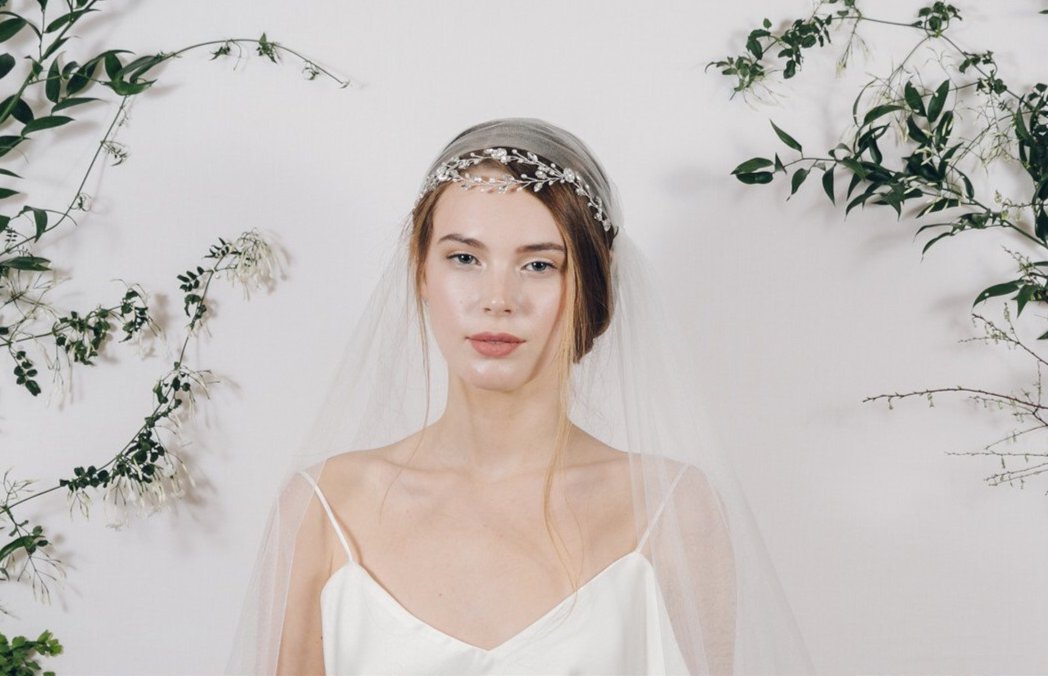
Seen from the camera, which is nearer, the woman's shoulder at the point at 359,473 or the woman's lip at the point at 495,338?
the woman's lip at the point at 495,338

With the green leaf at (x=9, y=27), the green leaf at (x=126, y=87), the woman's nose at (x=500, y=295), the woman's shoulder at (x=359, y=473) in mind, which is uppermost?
the green leaf at (x=9, y=27)

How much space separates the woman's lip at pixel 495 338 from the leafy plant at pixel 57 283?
0.97 m

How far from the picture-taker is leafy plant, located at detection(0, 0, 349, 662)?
8.54 ft

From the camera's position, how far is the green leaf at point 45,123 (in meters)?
2.59

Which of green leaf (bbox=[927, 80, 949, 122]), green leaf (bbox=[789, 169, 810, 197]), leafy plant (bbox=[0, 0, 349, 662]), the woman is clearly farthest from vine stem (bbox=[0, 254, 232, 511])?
green leaf (bbox=[927, 80, 949, 122])

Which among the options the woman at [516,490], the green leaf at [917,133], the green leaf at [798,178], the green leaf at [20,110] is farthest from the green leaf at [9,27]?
the green leaf at [917,133]

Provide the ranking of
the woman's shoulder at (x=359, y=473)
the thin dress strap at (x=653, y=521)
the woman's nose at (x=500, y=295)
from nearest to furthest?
the woman's nose at (x=500, y=295), the thin dress strap at (x=653, y=521), the woman's shoulder at (x=359, y=473)

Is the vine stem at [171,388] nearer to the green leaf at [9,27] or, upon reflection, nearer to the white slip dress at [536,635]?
the green leaf at [9,27]

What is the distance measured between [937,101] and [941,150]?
0.34ft

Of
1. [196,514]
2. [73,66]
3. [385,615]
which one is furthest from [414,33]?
[385,615]

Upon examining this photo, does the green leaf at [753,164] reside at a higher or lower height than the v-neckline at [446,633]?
higher

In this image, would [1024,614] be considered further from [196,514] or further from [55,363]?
[55,363]

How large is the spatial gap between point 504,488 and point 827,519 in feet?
A: 3.16

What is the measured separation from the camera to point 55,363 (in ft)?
8.64
